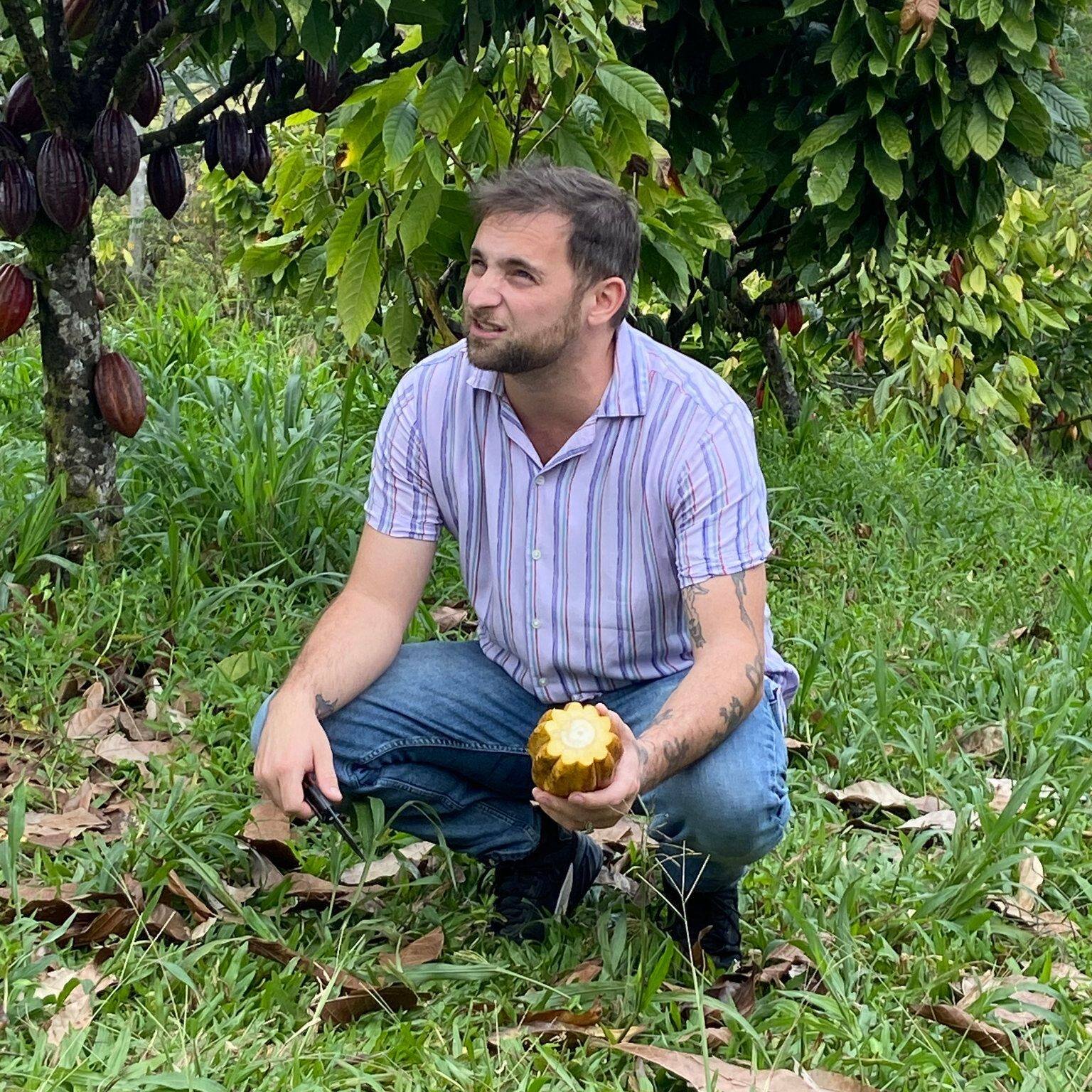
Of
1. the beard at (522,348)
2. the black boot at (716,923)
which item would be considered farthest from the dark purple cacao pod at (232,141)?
the black boot at (716,923)

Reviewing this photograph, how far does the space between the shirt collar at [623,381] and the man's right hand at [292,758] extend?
0.61m

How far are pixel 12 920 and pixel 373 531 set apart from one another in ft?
2.71

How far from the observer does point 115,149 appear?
2852 millimetres

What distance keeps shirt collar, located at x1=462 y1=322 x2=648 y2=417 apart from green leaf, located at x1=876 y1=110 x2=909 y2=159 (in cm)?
114

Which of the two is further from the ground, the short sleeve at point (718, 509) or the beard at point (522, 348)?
the beard at point (522, 348)

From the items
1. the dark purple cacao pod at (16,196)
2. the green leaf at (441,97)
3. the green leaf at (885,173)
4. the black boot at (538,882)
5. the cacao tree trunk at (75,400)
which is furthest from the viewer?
the green leaf at (885,173)

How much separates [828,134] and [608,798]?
196 centimetres

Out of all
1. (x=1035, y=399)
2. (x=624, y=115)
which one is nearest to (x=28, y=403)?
(x=624, y=115)

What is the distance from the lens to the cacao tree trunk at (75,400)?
10.2 ft

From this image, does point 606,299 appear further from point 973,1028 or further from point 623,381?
point 973,1028

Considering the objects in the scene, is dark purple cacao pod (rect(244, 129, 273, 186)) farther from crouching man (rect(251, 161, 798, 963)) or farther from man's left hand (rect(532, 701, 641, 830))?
man's left hand (rect(532, 701, 641, 830))

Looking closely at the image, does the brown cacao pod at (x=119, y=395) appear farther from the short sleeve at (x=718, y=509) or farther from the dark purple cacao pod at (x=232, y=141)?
the short sleeve at (x=718, y=509)

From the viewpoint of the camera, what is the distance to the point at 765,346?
209 inches

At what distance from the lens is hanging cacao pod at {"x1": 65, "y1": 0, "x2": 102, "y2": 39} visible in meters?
2.91
